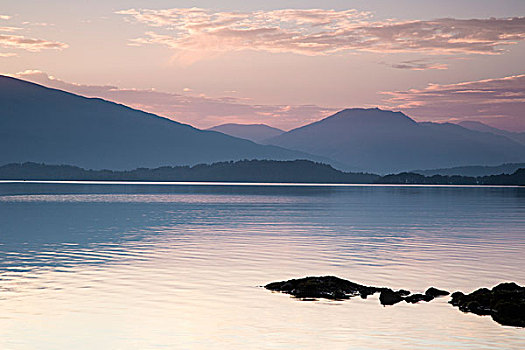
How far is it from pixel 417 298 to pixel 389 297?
1345mm

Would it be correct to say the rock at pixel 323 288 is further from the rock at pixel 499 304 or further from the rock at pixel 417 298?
the rock at pixel 499 304

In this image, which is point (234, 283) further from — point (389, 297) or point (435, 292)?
point (435, 292)

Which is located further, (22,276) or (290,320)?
(22,276)

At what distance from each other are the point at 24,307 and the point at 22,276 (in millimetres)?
8895

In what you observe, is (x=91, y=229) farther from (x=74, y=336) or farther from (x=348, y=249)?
(x=74, y=336)

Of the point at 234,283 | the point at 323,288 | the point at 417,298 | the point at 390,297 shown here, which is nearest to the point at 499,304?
the point at 417,298

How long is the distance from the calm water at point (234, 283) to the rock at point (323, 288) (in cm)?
92

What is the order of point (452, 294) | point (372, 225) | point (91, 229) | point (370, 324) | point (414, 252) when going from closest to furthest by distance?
point (370, 324), point (452, 294), point (414, 252), point (91, 229), point (372, 225)

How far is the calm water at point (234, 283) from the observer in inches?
947

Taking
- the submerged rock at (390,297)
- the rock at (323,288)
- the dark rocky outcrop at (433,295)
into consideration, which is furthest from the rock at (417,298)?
the rock at (323,288)

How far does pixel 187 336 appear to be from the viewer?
2414 cm

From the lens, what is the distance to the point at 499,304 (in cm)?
2784

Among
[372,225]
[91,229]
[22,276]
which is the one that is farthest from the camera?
[372,225]

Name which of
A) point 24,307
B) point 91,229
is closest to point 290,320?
point 24,307
